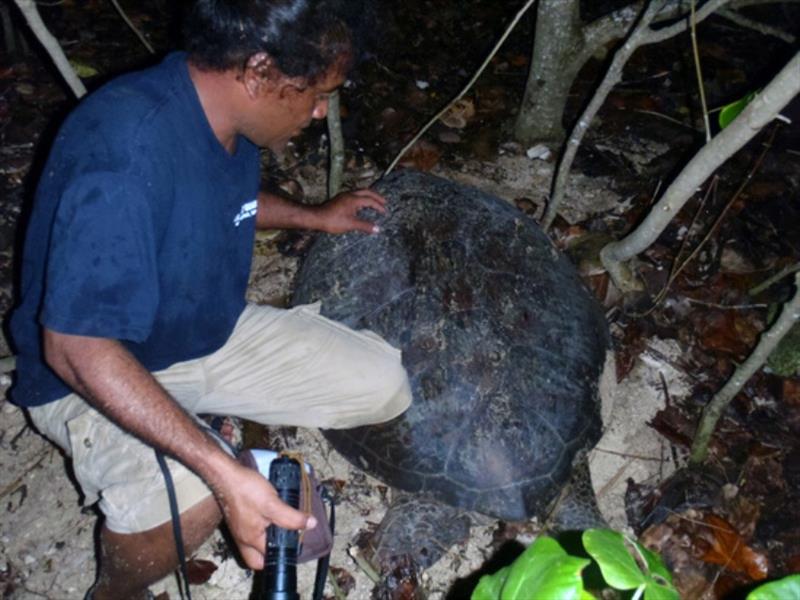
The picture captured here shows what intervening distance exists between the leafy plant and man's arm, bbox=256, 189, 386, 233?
2.03m

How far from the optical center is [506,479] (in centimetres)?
221

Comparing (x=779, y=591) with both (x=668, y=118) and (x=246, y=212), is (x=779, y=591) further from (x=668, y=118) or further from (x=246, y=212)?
(x=668, y=118)

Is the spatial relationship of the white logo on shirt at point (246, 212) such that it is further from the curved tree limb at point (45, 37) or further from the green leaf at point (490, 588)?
the green leaf at point (490, 588)

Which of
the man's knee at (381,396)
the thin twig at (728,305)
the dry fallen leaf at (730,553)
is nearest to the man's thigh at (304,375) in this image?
the man's knee at (381,396)

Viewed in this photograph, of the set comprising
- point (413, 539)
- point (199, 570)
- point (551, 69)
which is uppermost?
point (551, 69)

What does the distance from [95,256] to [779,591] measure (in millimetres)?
1439

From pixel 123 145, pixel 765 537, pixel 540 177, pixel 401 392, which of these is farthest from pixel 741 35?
pixel 123 145

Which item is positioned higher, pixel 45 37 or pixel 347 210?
pixel 45 37

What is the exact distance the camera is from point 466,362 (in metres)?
2.26

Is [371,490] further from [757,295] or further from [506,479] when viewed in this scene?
[757,295]

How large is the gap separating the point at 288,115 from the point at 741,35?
5.30 meters

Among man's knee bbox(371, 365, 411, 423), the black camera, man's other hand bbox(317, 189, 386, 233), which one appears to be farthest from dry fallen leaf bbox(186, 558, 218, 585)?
man's other hand bbox(317, 189, 386, 233)

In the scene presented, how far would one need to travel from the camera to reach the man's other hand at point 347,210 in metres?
2.69

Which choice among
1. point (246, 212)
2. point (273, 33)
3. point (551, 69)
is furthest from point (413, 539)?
point (551, 69)
